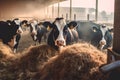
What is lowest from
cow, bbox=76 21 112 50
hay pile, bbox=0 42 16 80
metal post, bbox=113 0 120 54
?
hay pile, bbox=0 42 16 80

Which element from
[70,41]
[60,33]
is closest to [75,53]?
[60,33]

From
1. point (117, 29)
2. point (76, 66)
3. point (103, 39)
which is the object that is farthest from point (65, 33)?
point (117, 29)

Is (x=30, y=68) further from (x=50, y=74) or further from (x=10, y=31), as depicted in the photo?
Answer: (x=10, y=31)

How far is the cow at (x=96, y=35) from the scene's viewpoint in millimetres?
9633

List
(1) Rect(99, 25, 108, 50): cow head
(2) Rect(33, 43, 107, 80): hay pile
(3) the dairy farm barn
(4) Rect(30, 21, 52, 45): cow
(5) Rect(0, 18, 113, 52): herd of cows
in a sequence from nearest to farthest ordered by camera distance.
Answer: (3) the dairy farm barn
(2) Rect(33, 43, 107, 80): hay pile
(5) Rect(0, 18, 113, 52): herd of cows
(1) Rect(99, 25, 108, 50): cow head
(4) Rect(30, 21, 52, 45): cow

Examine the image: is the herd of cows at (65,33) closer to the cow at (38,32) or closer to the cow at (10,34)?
the cow at (10,34)

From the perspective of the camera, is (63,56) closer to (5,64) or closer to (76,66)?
(76,66)

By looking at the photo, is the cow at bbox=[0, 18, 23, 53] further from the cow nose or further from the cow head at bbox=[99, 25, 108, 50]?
the cow head at bbox=[99, 25, 108, 50]

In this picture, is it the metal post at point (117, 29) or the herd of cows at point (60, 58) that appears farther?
the herd of cows at point (60, 58)

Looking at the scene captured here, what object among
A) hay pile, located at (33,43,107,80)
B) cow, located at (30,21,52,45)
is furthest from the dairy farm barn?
cow, located at (30,21,52,45)

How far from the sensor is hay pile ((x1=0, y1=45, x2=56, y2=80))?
16.8 feet

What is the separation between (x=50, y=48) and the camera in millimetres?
6430

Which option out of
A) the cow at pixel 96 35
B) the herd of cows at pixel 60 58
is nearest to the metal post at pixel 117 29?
the herd of cows at pixel 60 58

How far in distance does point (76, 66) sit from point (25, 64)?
2.07m
